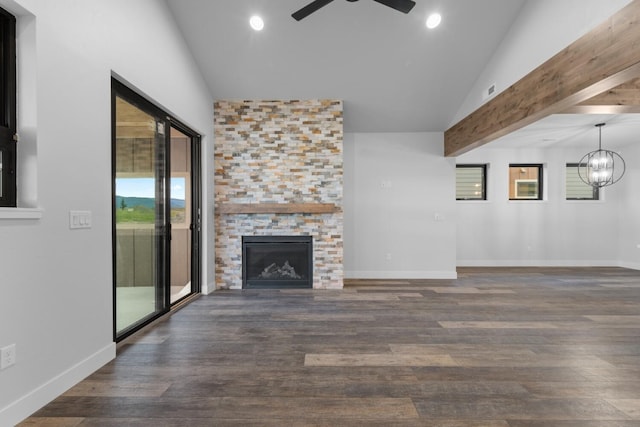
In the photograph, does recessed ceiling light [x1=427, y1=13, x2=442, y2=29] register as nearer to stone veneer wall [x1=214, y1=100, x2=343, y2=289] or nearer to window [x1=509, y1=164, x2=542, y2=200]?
stone veneer wall [x1=214, y1=100, x2=343, y2=289]

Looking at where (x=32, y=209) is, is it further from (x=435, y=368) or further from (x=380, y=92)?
(x=380, y=92)

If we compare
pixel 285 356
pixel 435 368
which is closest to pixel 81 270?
pixel 285 356

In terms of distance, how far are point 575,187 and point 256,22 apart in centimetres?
751

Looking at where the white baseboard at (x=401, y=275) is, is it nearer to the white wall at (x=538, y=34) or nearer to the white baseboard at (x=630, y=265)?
the white wall at (x=538, y=34)

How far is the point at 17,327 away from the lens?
186 centimetres

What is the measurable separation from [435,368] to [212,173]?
3981mm

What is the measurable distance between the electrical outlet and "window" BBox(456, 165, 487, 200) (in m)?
7.43

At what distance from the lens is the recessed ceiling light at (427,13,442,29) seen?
391 centimetres

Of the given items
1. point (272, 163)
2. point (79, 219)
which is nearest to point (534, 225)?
point (272, 163)

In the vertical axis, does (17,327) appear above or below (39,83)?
below

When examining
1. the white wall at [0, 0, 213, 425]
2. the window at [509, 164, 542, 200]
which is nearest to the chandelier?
the window at [509, 164, 542, 200]

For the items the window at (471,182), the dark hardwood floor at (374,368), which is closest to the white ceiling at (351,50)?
the window at (471,182)

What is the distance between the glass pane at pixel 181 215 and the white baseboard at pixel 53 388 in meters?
2.59

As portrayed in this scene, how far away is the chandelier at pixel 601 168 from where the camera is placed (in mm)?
6750
